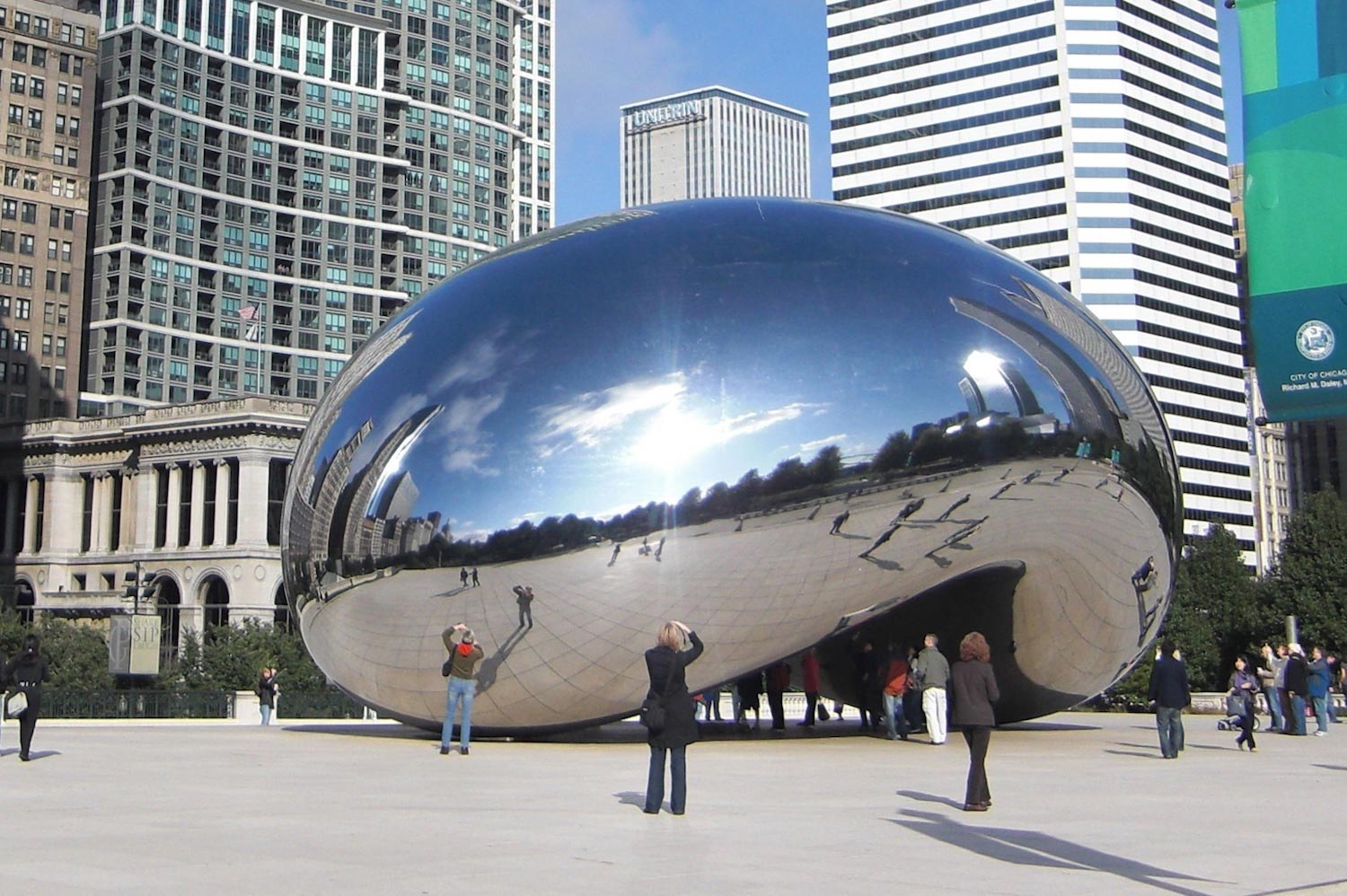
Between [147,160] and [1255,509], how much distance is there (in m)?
110

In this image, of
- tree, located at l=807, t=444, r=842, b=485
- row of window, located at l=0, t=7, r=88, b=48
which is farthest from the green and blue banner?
row of window, located at l=0, t=7, r=88, b=48

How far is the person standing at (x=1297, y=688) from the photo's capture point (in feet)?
81.8

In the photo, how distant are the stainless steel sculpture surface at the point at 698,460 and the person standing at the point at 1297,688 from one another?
6615 mm

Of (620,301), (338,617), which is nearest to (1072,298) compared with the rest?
(620,301)

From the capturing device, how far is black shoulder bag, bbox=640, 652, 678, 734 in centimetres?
1184

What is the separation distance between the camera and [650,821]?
37.6ft

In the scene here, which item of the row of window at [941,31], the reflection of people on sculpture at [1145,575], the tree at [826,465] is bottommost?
the reflection of people on sculpture at [1145,575]

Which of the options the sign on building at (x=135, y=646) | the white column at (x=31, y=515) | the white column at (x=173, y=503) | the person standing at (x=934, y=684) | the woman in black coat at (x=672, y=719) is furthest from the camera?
the white column at (x=31, y=515)

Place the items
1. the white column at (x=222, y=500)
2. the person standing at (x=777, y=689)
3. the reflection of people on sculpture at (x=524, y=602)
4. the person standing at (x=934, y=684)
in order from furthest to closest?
the white column at (x=222, y=500) < the person standing at (x=777, y=689) < the person standing at (x=934, y=684) < the reflection of people on sculpture at (x=524, y=602)

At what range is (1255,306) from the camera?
45.8m

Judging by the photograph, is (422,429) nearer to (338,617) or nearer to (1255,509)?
(338,617)

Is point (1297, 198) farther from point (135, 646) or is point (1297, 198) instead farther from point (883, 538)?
point (135, 646)

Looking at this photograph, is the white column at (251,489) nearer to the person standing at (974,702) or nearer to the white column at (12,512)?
the white column at (12,512)

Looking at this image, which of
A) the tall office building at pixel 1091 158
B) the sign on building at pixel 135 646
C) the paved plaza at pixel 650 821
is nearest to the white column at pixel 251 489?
the sign on building at pixel 135 646
